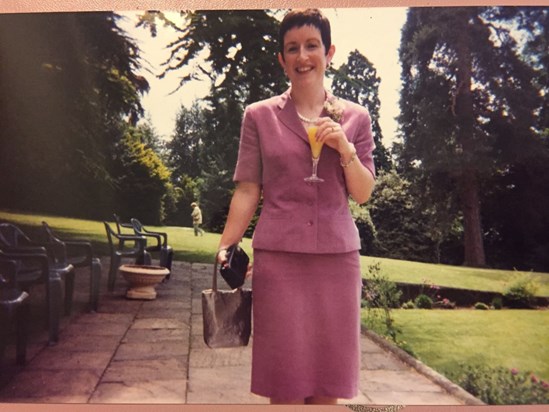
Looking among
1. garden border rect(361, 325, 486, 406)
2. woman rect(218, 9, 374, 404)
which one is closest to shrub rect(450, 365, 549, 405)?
garden border rect(361, 325, 486, 406)

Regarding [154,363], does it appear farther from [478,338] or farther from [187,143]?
[478,338]

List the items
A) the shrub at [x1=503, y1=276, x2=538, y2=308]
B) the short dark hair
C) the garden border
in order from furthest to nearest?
the shrub at [x1=503, y1=276, x2=538, y2=308] < the garden border < the short dark hair

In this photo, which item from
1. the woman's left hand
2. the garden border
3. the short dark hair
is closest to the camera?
the woman's left hand

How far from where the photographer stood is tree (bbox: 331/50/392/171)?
115 inches

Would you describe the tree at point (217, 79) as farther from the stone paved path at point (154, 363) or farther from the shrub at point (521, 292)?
the shrub at point (521, 292)

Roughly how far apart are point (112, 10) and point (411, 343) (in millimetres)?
2663

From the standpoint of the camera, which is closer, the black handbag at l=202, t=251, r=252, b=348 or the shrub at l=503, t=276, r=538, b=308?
the black handbag at l=202, t=251, r=252, b=348

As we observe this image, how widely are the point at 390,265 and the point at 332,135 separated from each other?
1.30 metres

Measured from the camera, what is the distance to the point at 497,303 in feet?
10.5

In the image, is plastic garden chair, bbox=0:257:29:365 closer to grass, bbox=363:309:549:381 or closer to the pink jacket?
the pink jacket

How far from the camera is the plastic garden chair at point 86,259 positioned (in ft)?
10.4

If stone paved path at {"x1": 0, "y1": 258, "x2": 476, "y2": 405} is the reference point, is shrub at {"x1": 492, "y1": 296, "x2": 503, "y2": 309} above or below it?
above

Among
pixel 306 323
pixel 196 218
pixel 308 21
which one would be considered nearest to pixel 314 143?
pixel 308 21

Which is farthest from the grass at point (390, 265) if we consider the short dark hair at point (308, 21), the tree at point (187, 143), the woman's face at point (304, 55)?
the short dark hair at point (308, 21)
